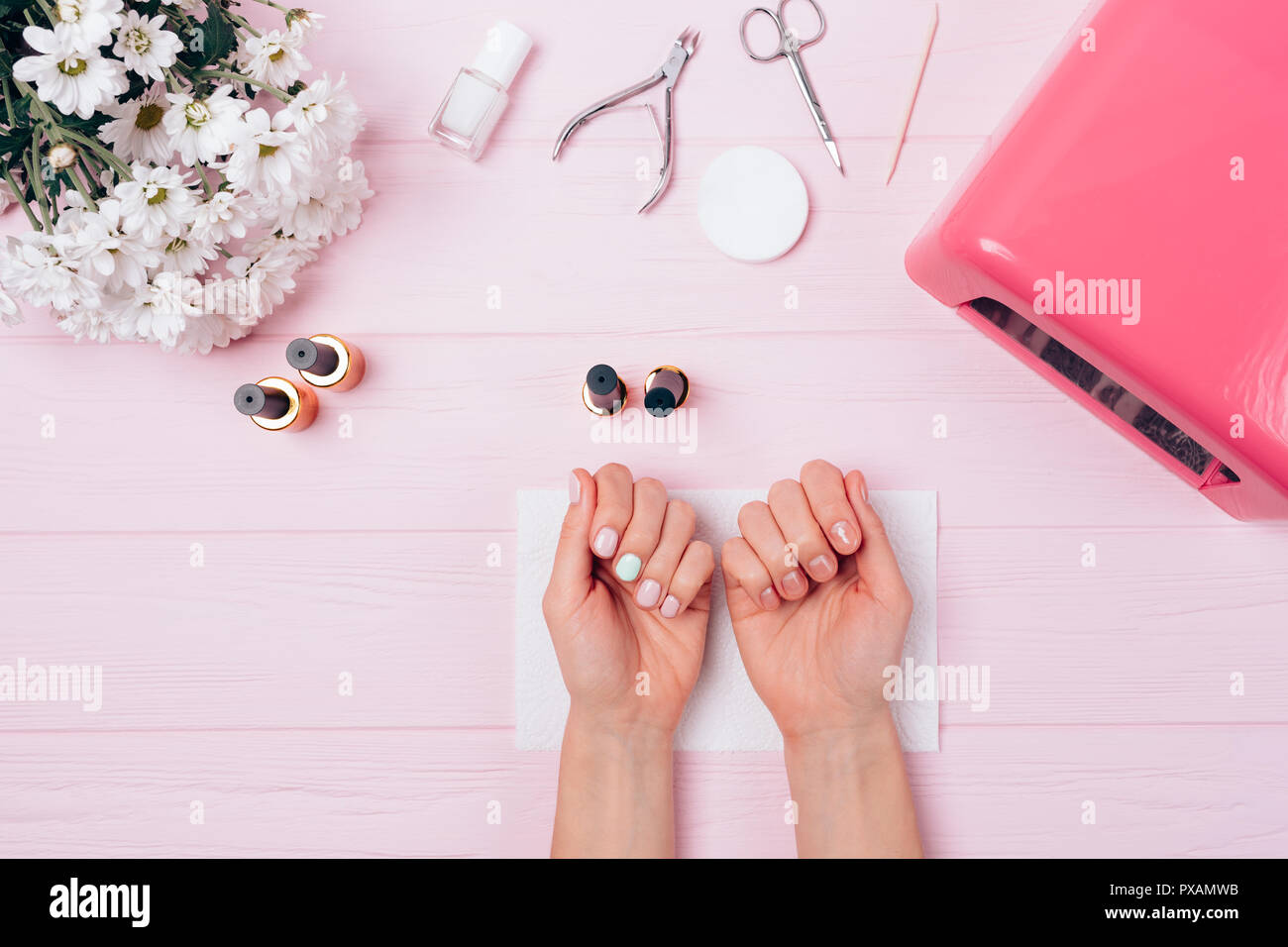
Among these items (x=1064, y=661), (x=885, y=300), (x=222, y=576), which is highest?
(x=885, y=300)

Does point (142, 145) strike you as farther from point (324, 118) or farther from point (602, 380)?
point (602, 380)

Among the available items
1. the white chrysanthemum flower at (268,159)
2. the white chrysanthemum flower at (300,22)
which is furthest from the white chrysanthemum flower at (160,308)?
the white chrysanthemum flower at (300,22)

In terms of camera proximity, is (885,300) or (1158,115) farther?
(885,300)

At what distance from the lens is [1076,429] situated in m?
0.81

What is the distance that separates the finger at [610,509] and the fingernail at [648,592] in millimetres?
44

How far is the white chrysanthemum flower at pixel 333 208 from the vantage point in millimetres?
725

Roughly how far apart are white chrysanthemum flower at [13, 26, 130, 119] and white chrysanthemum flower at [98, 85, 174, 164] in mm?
58

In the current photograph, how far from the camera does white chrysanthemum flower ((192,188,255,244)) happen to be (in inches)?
24.2

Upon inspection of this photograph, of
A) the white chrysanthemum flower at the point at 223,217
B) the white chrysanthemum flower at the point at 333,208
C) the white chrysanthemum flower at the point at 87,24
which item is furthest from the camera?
the white chrysanthemum flower at the point at 333,208

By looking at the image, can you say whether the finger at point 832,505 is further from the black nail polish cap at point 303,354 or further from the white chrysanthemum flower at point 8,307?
the white chrysanthemum flower at point 8,307
